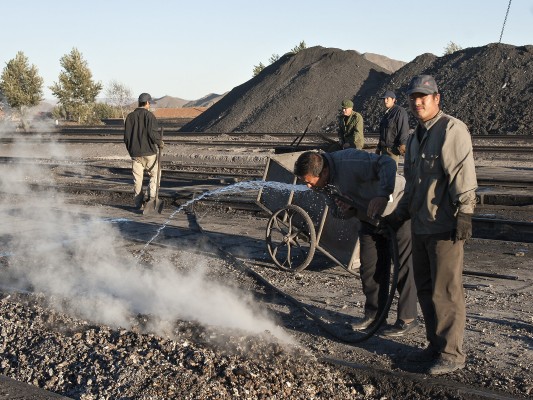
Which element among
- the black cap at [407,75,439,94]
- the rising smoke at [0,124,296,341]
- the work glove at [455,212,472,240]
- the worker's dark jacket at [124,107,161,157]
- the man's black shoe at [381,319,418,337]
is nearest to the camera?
the work glove at [455,212,472,240]

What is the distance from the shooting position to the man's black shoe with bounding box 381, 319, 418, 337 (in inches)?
233

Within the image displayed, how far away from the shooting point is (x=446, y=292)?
5133mm

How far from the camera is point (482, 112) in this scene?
33.8 meters

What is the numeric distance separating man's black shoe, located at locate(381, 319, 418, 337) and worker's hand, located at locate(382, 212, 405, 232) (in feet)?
2.67

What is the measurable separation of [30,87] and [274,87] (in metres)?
21.7

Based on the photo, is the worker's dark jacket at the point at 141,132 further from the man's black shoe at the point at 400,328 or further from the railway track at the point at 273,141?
the railway track at the point at 273,141

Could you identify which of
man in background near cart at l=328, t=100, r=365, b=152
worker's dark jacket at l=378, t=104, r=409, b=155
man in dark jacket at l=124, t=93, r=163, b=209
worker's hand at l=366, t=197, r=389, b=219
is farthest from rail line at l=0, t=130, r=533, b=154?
worker's hand at l=366, t=197, r=389, b=219

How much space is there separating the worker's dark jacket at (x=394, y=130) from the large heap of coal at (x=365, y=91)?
22.6 metres

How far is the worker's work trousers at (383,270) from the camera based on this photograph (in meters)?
5.89

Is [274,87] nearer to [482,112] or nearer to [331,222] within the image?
[482,112]

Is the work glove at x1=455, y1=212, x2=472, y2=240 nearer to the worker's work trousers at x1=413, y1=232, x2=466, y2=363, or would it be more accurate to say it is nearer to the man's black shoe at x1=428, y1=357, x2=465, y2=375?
the worker's work trousers at x1=413, y1=232, x2=466, y2=363

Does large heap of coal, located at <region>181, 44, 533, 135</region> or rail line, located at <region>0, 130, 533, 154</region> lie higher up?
large heap of coal, located at <region>181, 44, 533, 135</region>

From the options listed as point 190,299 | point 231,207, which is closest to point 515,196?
point 231,207

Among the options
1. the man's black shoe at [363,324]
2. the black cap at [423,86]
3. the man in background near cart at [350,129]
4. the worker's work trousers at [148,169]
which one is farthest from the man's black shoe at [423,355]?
the worker's work trousers at [148,169]
